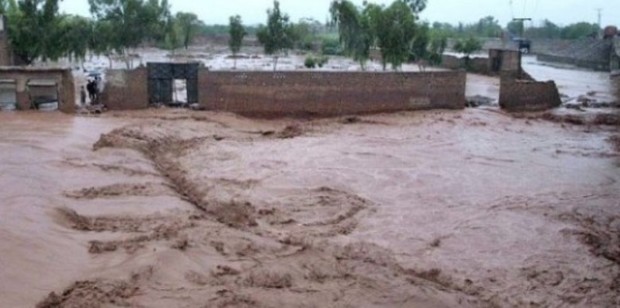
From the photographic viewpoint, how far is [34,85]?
77.5ft

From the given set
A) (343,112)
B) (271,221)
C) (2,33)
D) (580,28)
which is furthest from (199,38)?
(271,221)

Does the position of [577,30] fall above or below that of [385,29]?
above

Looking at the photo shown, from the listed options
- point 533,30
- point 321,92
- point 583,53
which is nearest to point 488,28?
point 533,30

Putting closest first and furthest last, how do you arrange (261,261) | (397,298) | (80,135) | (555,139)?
1. (397,298)
2. (261,261)
3. (80,135)
4. (555,139)

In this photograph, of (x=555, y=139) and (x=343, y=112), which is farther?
(x=343, y=112)

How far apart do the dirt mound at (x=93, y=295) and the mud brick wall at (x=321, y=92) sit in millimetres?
16525

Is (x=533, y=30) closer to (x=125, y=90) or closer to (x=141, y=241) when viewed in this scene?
(x=125, y=90)

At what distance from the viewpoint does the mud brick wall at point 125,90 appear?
80.3 feet

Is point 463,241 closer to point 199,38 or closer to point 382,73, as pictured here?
point 382,73

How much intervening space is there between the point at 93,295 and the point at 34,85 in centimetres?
1703

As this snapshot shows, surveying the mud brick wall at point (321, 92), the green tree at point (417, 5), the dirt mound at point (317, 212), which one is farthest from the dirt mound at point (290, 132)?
the green tree at point (417, 5)

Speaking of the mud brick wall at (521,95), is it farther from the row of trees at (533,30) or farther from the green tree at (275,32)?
the row of trees at (533,30)

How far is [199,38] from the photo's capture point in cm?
8812

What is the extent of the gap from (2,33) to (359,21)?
18859 mm
